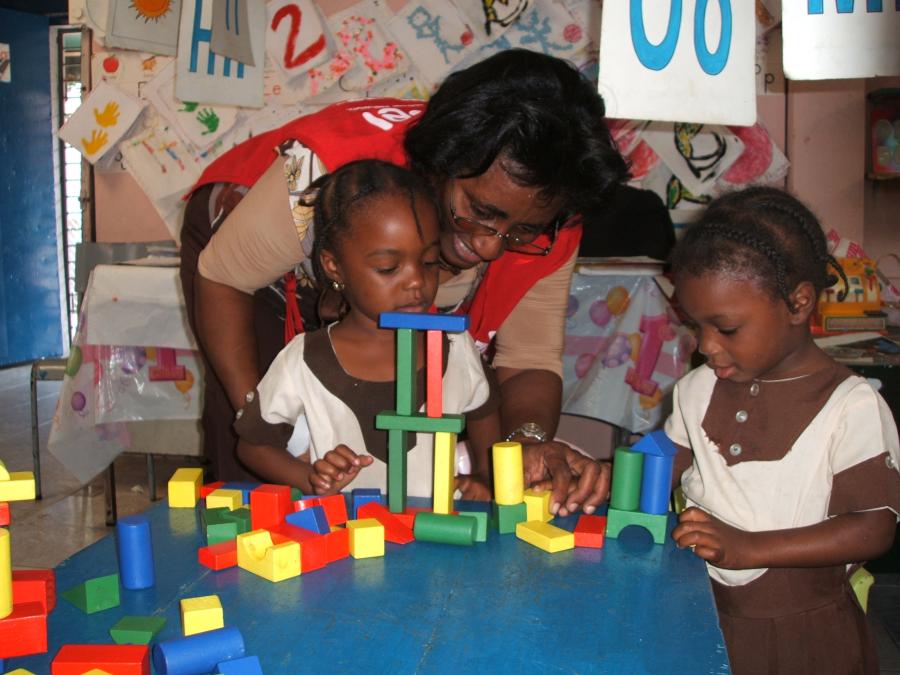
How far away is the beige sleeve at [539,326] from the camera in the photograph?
5.43 feet

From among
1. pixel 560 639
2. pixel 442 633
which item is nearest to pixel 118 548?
pixel 442 633

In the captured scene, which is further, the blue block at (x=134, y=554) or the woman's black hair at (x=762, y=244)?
the woman's black hair at (x=762, y=244)

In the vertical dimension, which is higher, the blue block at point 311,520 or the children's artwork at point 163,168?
the children's artwork at point 163,168

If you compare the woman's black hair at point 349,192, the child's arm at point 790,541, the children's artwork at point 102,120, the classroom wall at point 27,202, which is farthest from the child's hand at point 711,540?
the classroom wall at point 27,202

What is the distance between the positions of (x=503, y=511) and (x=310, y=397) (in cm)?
46

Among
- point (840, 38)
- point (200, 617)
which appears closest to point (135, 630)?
point (200, 617)

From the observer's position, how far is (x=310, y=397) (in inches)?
55.6

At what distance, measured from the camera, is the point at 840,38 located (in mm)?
1393

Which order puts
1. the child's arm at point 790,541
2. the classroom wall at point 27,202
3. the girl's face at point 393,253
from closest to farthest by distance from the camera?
the child's arm at point 790,541
the girl's face at point 393,253
the classroom wall at point 27,202

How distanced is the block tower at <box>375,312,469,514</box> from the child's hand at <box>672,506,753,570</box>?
290mm

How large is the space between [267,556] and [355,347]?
0.57 m

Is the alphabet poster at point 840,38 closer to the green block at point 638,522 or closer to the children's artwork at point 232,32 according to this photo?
the green block at point 638,522

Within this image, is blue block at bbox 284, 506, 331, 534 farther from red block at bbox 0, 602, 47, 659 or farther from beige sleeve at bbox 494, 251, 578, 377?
beige sleeve at bbox 494, 251, 578, 377

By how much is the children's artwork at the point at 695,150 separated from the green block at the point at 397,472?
2.70 metres
